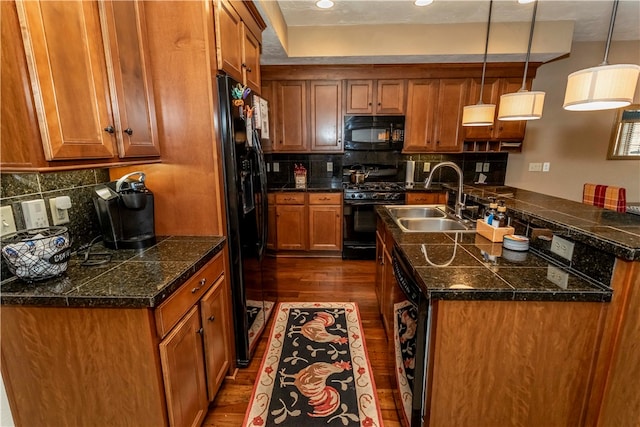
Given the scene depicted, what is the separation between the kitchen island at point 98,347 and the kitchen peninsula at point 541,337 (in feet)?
3.33

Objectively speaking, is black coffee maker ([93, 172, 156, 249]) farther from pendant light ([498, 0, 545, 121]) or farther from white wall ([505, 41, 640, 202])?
white wall ([505, 41, 640, 202])

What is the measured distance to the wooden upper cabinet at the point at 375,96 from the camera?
3748 mm

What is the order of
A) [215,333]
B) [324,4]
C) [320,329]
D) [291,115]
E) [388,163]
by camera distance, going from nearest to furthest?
[215,333]
[320,329]
[324,4]
[291,115]
[388,163]

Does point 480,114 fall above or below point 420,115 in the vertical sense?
below

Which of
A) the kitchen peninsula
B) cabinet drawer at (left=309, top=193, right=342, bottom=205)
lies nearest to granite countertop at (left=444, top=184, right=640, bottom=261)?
the kitchen peninsula

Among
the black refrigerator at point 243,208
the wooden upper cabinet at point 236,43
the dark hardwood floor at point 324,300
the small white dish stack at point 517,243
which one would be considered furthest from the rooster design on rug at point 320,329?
the wooden upper cabinet at point 236,43

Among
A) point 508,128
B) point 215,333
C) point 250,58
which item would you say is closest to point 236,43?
point 250,58

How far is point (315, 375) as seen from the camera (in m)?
1.90

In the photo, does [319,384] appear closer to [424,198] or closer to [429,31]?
[424,198]

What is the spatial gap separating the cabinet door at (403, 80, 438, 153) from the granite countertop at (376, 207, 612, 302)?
2.39 meters

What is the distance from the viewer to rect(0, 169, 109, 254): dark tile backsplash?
1248 millimetres

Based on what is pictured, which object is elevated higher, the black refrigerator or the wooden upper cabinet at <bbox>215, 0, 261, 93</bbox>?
the wooden upper cabinet at <bbox>215, 0, 261, 93</bbox>

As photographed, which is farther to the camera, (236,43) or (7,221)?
(236,43)

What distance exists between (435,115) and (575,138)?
1682mm
